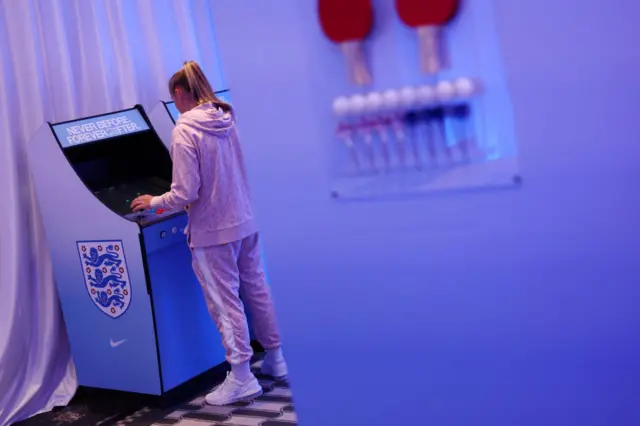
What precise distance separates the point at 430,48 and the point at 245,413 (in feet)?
6.93

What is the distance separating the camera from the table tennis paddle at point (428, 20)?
1.69m

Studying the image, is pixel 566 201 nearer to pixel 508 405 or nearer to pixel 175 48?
pixel 508 405

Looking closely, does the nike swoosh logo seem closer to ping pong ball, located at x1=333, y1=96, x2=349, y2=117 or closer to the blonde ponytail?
the blonde ponytail

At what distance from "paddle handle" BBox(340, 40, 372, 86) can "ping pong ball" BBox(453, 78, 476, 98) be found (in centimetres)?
22

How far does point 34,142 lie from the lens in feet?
11.8

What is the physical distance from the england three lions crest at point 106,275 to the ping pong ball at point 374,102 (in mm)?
1925

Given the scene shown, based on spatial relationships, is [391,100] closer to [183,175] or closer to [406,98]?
[406,98]

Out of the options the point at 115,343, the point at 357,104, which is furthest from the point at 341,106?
the point at 115,343

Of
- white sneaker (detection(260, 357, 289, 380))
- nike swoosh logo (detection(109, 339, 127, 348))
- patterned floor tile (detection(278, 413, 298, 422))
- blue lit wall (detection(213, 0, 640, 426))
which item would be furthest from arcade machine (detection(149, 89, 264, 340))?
blue lit wall (detection(213, 0, 640, 426))

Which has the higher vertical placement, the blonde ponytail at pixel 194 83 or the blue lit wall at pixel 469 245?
the blonde ponytail at pixel 194 83

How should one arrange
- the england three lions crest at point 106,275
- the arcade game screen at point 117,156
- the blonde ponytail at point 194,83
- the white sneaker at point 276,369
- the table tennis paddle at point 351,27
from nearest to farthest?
1. the table tennis paddle at point 351,27
2. the blonde ponytail at point 194,83
3. the england three lions crest at point 106,275
4. the arcade game screen at point 117,156
5. the white sneaker at point 276,369

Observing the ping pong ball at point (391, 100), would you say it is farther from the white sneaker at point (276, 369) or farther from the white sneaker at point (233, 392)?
the white sneaker at point (276, 369)

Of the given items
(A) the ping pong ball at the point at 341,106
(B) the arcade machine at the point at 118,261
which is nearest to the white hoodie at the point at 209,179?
(B) the arcade machine at the point at 118,261

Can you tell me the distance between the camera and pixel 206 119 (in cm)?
324
